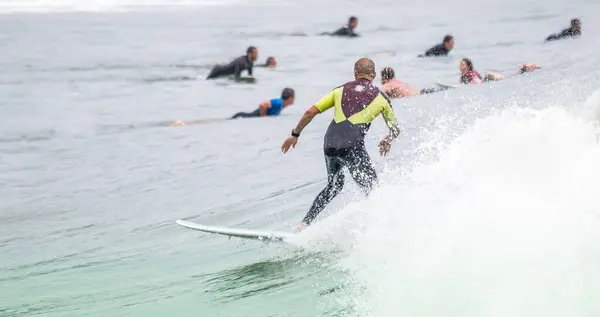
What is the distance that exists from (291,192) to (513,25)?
98.1ft

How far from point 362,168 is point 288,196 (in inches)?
174

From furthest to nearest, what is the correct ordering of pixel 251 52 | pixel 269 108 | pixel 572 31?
1. pixel 572 31
2. pixel 251 52
3. pixel 269 108

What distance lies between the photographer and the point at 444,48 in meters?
Result: 27.6

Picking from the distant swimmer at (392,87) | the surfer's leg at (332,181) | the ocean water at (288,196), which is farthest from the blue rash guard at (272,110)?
the surfer's leg at (332,181)

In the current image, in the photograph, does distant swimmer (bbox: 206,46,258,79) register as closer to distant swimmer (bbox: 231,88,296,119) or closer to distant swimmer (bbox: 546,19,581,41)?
distant swimmer (bbox: 231,88,296,119)

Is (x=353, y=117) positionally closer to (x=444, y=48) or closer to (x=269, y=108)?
(x=269, y=108)

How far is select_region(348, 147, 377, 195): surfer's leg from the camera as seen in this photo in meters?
8.88

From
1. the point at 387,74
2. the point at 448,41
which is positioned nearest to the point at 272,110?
the point at 387,74

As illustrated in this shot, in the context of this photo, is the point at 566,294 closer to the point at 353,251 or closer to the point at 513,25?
the point at 353,251

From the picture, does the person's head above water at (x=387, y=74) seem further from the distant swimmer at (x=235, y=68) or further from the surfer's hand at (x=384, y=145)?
the surfer's hand at (x=384, y=145)

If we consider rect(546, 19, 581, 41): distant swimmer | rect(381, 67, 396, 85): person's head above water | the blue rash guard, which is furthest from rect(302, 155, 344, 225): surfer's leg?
rect(546, 19, 581, 41): distant swimmer

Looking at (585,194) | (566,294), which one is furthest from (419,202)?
(566,294)

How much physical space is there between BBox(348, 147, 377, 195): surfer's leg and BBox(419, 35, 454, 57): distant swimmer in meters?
17.9

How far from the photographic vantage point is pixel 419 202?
8.78 meters
